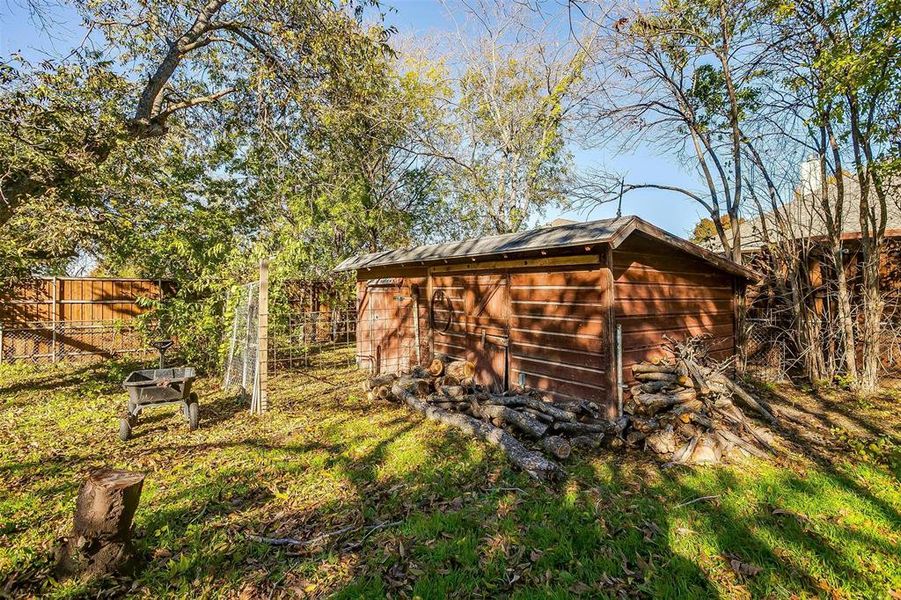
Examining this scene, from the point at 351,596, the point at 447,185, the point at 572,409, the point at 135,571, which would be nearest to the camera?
the point at 351,596

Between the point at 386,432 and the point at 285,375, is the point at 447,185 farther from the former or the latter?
the point at 386,432

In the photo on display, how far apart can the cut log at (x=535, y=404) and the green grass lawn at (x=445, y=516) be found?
706mm

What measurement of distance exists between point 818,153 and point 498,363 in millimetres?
7140

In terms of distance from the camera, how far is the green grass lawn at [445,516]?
8.74ft

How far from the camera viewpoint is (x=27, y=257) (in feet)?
30.0

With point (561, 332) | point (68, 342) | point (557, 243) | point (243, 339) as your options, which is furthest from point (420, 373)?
point (68, 342)

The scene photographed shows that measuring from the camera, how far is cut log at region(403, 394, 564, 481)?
4.07 metres

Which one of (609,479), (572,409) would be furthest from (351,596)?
(572,409)

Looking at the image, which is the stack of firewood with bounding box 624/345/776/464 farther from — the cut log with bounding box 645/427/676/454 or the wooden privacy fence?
the wooden privacy fence

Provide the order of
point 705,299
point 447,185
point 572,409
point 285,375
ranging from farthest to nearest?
1. point 447,185
2. point 285,375
3. point 705,299
4. point 572,409

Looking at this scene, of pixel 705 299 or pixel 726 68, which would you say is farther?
pixel 726 68

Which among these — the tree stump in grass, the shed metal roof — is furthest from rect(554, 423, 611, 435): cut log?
the tree stump in grass

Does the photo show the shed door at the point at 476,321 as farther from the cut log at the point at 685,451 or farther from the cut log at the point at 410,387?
the cut log at the point at 685,451

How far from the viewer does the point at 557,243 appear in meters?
5.23
